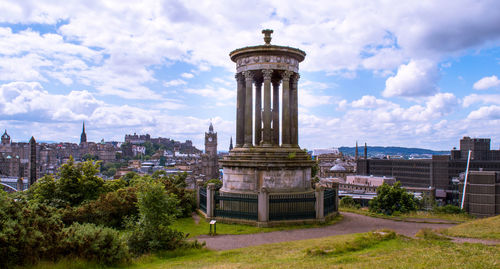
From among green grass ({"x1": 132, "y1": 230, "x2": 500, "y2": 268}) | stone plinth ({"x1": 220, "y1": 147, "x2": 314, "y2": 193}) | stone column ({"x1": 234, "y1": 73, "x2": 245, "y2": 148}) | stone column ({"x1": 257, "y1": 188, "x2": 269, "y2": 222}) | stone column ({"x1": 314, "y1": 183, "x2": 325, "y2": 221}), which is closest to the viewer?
green grass ({"x1": 132, "y1": 230, "x2": 500, "y2": 268})

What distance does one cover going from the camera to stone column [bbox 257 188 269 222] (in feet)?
64.0

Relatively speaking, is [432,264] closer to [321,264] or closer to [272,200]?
[321,264]

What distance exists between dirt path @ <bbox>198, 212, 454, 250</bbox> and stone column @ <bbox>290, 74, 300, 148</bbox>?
5646 millimetres

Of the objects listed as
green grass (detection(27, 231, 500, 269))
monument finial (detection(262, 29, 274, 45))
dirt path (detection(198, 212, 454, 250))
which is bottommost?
dirt path (detection(198, 212, 454, 250))

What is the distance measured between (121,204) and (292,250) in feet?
34.6

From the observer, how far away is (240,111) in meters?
24.9

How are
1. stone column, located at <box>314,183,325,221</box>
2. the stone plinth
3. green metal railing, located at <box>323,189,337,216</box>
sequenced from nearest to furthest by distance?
stone column, located at <box>314,183,325,221</box>
green metal railing, located at <box>323,189,337,216</box>
the stone plinth

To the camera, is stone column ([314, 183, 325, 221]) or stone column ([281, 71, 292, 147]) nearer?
stone column ([314, 183, 325, 221])

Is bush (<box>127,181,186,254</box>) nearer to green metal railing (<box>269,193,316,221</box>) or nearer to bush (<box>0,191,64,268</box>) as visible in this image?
bush (<box>0,191,64,268</box>)

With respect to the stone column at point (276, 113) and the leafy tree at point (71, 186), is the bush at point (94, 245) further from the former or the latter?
the stone column at point (276, 113)

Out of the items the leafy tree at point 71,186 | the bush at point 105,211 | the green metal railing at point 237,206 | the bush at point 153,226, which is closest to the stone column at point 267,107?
the green metal railing at point 237,206

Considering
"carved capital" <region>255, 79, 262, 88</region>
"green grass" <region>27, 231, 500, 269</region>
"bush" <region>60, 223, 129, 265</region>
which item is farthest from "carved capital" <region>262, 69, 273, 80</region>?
"bush" <region>60, 223, 129, 265</region>

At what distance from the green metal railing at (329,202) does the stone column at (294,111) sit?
359cm

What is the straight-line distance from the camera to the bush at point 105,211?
63.3ft
